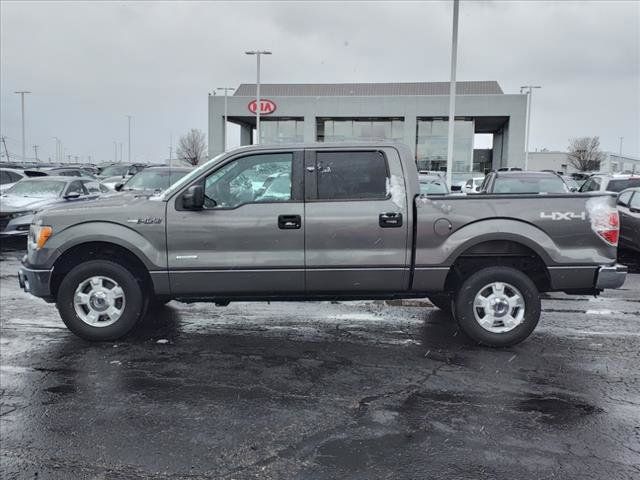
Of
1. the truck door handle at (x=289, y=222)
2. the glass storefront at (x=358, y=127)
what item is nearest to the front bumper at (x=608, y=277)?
the truck door handle at (x=289, y=222)

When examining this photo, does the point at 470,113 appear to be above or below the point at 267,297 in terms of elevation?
above

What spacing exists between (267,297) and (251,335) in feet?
2.16

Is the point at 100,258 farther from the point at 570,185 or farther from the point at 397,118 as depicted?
the point at 397,118

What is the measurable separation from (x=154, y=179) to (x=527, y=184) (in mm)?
8301

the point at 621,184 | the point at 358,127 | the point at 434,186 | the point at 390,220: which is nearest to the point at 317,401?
the point at 390,220

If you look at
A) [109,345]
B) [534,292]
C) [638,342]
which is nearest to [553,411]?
[534,292]

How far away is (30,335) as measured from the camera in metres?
6.22

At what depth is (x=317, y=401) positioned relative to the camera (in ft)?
14.5

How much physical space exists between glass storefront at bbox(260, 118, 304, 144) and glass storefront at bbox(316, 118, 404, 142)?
76.5 inches

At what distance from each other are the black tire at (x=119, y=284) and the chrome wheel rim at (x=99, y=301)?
0.11 ft

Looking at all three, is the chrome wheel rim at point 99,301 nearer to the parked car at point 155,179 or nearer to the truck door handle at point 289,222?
the truck door handle at point 289,222

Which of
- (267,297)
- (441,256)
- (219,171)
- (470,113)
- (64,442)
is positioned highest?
(470,113)

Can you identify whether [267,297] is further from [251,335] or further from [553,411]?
[553,411]

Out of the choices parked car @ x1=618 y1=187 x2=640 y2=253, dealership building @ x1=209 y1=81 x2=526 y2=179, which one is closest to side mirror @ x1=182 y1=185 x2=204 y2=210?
parked car @ x1=618 y1=187 x2=640 y2=253
